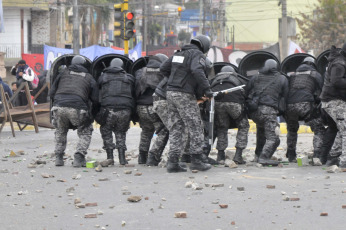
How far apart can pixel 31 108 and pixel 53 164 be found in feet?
24.0

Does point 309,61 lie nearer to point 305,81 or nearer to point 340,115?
point 305,81

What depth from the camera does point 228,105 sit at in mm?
11930

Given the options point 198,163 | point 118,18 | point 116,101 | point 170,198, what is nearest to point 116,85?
point 116,101

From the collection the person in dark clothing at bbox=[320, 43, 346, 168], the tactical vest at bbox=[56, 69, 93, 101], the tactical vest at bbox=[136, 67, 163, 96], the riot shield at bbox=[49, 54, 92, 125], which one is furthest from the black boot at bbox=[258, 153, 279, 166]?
the riot shield at bbox=[49, 54, 92, 125]

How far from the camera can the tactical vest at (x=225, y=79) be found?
12.0m

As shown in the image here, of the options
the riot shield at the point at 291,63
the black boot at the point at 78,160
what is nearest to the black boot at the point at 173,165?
the black boot at the point at 78,160

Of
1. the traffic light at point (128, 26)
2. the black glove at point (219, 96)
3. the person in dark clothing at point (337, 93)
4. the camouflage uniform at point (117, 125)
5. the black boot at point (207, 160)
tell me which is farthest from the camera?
the traffic light at point (128, 26)

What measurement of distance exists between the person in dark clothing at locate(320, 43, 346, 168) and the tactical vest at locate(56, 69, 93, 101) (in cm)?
348

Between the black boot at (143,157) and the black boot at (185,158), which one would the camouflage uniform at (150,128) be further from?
the black boot at (185,158)

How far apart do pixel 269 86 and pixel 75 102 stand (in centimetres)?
290

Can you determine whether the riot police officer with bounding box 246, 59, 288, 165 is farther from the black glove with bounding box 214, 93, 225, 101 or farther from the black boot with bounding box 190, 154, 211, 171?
the black boot with bounding box 190, 154, 211, 171

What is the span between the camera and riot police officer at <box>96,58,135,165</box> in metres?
11.9

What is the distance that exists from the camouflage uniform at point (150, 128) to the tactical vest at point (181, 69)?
121 cm

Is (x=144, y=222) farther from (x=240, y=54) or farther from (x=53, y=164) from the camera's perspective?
(x=240, y=54)
